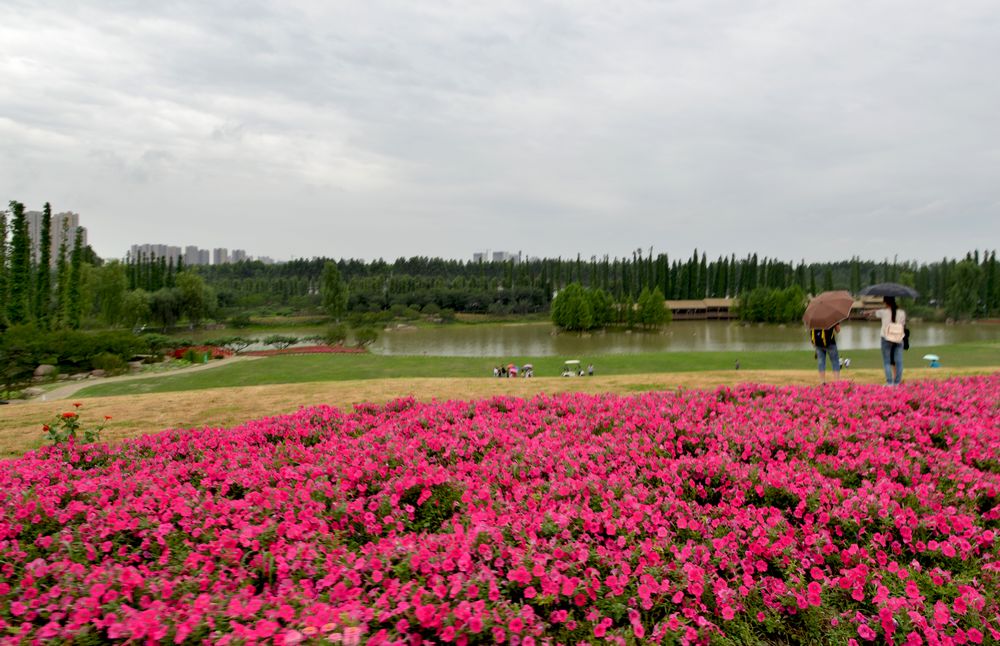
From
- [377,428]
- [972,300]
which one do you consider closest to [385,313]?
[377,428]

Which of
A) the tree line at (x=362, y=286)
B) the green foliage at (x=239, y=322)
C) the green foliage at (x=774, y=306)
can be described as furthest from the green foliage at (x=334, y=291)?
the green foliage at (x=774, y=306)

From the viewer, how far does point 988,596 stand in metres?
3.16

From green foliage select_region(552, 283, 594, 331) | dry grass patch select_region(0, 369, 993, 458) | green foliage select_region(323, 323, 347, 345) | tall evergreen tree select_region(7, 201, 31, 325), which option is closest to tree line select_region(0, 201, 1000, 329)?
tall evergreen tree select_region(7, 201, 31, 325)

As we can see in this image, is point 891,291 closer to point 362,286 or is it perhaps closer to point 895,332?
point 895,332

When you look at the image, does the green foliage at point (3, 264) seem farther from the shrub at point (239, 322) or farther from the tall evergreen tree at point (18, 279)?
the shrub at point (239, 322)

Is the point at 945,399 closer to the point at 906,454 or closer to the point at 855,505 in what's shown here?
the point at 906,454

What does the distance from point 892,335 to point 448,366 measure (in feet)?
63.3

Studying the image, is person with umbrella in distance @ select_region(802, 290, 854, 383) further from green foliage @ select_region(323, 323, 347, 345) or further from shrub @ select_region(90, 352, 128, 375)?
green foliage @ select_region(323, 323, 347, 345)

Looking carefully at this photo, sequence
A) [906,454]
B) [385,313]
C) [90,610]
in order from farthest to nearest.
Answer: [385,313] < [906,454] < [90,610]

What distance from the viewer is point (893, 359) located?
36.0 ft

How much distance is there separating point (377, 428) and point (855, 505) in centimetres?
503

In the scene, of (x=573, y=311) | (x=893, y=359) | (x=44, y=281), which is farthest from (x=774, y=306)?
(x=44, y=281)

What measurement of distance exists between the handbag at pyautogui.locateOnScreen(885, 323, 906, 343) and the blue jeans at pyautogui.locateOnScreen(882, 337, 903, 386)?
146 mm

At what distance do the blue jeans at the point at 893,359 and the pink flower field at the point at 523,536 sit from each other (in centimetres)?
501
